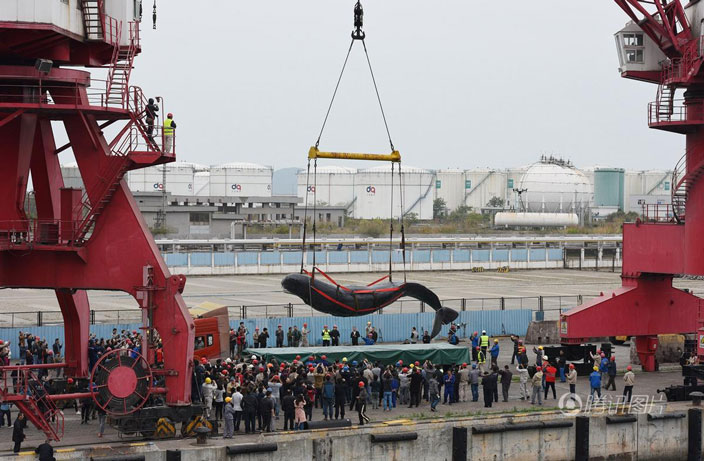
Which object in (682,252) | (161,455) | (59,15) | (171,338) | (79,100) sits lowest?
(161,455)

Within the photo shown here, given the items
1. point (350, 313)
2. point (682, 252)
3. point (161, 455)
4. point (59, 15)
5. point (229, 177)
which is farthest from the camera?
point (229, 177)

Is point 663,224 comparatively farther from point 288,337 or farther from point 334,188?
point 334,188

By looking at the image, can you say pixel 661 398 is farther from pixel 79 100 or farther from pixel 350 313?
pixel 79 100

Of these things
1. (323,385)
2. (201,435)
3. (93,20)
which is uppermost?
(93,20)

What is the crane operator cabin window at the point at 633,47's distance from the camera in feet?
115

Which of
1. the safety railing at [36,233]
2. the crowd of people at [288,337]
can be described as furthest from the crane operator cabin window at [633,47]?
the safety railing at [36,233]

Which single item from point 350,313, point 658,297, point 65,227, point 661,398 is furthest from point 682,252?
point 65,227

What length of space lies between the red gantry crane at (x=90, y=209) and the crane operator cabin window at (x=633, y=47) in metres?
17.1

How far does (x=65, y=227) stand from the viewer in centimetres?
2588

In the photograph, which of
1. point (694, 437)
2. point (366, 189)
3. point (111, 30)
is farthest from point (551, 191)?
point (111, 30)

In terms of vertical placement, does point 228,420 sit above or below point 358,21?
below

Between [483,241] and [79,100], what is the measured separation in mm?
65149

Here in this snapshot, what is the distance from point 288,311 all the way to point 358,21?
2061 centimetres

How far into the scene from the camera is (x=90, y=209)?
25.8 metres
